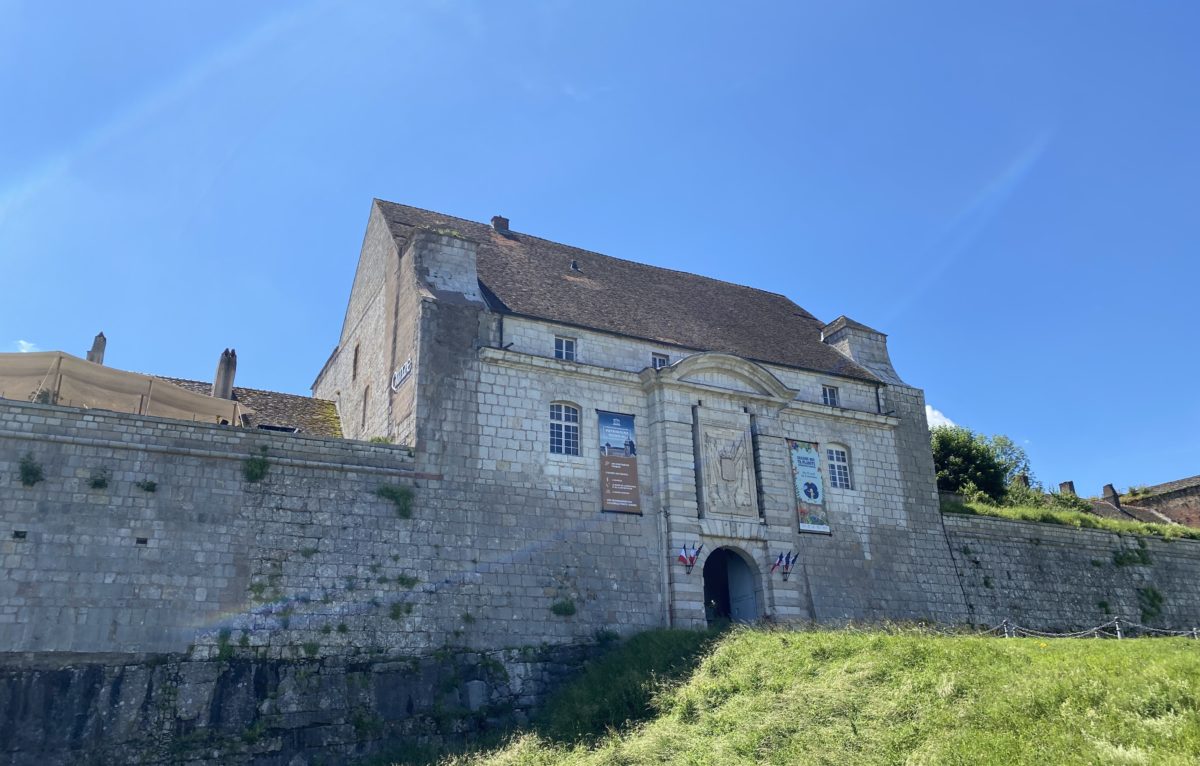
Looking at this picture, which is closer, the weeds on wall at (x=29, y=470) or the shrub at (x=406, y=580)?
the weeds on wall at (x=29, y=470)

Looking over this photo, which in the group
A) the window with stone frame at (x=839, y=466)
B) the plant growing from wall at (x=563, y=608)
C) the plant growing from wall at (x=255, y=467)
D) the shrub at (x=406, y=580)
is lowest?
the plant growing from wall at (x=563, y=608)

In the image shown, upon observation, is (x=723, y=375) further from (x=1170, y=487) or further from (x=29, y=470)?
(x=1170, y=487)

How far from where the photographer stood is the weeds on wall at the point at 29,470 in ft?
51.2

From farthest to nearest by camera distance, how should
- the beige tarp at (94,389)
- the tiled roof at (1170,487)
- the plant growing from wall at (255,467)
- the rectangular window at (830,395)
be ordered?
the tiled roof at (1170,487), the rectangular window at (830,395), the beige tarp at (94,389), the plant growing from wall at (255,467)

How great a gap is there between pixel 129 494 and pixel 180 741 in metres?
4.28

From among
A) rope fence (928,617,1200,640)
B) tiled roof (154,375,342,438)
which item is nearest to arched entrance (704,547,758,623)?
rope fence (928,617,1200,640)

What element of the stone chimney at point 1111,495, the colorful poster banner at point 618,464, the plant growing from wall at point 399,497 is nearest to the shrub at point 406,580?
the plant growing from wall at point 399,497

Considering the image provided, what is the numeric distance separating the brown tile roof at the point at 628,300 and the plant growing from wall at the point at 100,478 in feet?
28.2

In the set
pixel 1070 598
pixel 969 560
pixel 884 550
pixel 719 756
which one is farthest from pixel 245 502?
pixel 1070 598

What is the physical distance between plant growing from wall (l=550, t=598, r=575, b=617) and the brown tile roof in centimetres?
647

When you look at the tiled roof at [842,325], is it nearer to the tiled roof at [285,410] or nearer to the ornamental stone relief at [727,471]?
the ornamental stone relief at [727,471]

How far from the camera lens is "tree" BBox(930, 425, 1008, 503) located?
105ft

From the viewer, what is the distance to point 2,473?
51.0ft

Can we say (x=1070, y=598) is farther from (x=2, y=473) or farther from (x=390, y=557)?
(x=2, y=473)
